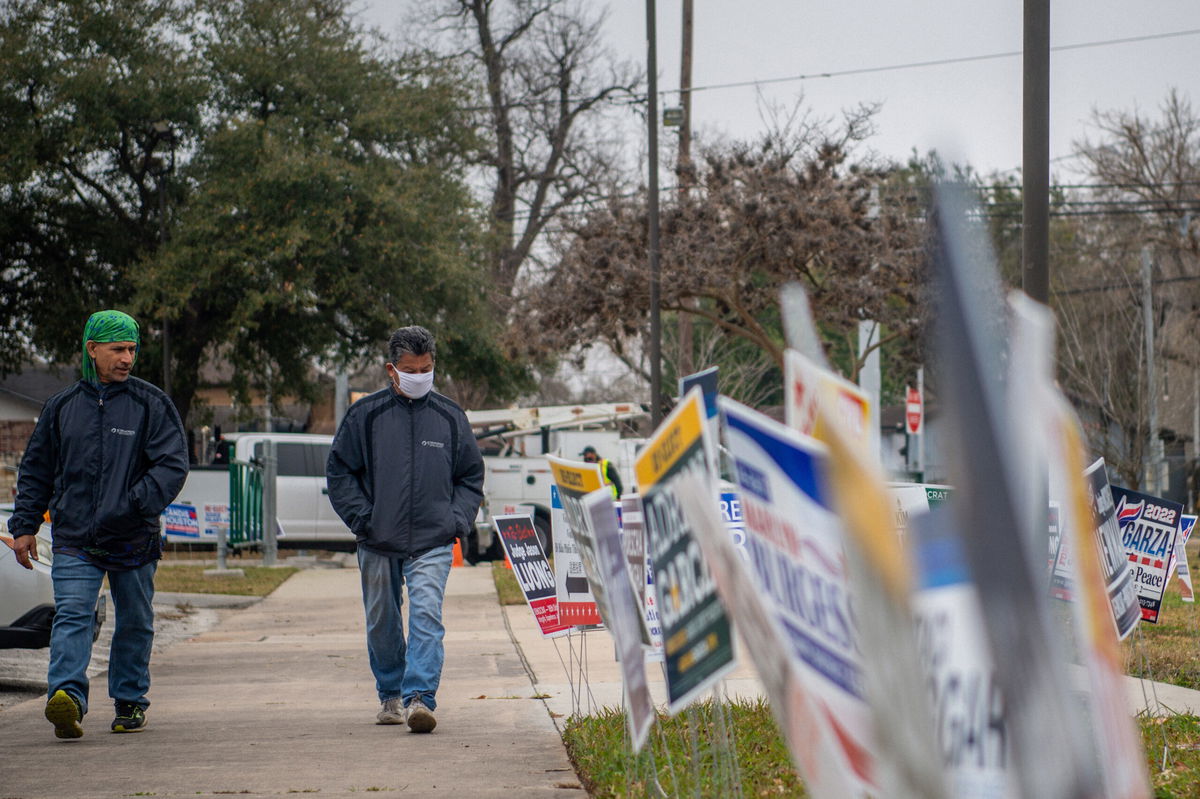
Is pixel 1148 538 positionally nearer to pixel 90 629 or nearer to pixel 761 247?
pixel 90 629

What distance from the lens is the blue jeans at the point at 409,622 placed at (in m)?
6.05

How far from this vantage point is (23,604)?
23.8 feet

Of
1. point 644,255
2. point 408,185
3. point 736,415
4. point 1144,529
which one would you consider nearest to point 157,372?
point 408,185

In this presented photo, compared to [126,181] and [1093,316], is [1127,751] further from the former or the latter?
[1093,316]

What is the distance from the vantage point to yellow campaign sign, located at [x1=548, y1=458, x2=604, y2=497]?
4105mm

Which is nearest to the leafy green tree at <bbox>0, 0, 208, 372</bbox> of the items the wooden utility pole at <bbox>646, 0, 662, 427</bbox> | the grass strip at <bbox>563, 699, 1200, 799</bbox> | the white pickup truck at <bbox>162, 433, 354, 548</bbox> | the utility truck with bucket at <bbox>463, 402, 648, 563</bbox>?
the white pickup truck at <bbox>162, 433, 354, 548</bbox>

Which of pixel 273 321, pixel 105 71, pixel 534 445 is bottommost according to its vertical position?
pixel 534 445

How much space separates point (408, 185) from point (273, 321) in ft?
12.3

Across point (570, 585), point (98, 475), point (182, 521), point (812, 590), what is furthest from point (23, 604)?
point (182, 521)

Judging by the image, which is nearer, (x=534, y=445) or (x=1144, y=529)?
(x=1144, y=529)

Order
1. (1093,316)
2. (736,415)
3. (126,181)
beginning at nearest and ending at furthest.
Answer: (736,415)
(126,181)
(1093,316)

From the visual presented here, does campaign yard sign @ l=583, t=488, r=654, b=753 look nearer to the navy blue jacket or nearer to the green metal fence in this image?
the navy blue jacket

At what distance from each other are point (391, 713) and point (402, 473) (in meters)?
1.09

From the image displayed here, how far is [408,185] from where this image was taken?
25391 millimetres
